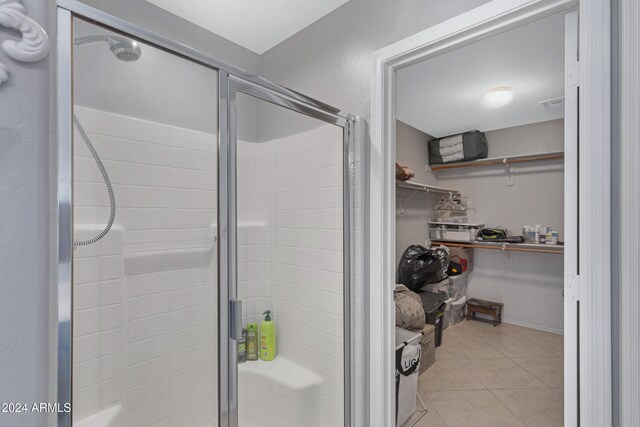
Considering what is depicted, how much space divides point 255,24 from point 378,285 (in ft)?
5.25

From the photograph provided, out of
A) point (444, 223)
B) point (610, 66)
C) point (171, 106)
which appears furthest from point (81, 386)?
point (444, 223)

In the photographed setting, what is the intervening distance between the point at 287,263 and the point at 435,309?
215 centimetres

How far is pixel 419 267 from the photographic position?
328 cm

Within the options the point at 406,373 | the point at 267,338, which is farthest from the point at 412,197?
the point at 267,338

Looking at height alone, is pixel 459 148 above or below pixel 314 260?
above

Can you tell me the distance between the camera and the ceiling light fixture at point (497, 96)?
2688 millimetres

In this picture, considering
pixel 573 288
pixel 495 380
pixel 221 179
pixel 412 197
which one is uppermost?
pixel 412 197

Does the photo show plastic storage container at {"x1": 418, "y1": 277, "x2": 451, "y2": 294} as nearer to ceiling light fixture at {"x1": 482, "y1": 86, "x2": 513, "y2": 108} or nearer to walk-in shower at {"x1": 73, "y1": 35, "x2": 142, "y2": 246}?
ceiling light fixture at {"x1": 482, "y1": 86, "x2": 513, "y2": 108}

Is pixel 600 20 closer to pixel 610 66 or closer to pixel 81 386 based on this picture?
pixel 610 66

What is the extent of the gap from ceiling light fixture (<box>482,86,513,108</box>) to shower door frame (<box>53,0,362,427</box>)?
6.41ft

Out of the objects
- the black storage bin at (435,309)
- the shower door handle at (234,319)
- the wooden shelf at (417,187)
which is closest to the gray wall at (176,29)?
the shower door handle at (234,319)

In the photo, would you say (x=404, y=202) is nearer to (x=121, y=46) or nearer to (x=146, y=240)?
(x=146, y=240)

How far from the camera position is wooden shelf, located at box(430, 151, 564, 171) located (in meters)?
3.43

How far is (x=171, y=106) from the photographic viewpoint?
3.59ft
